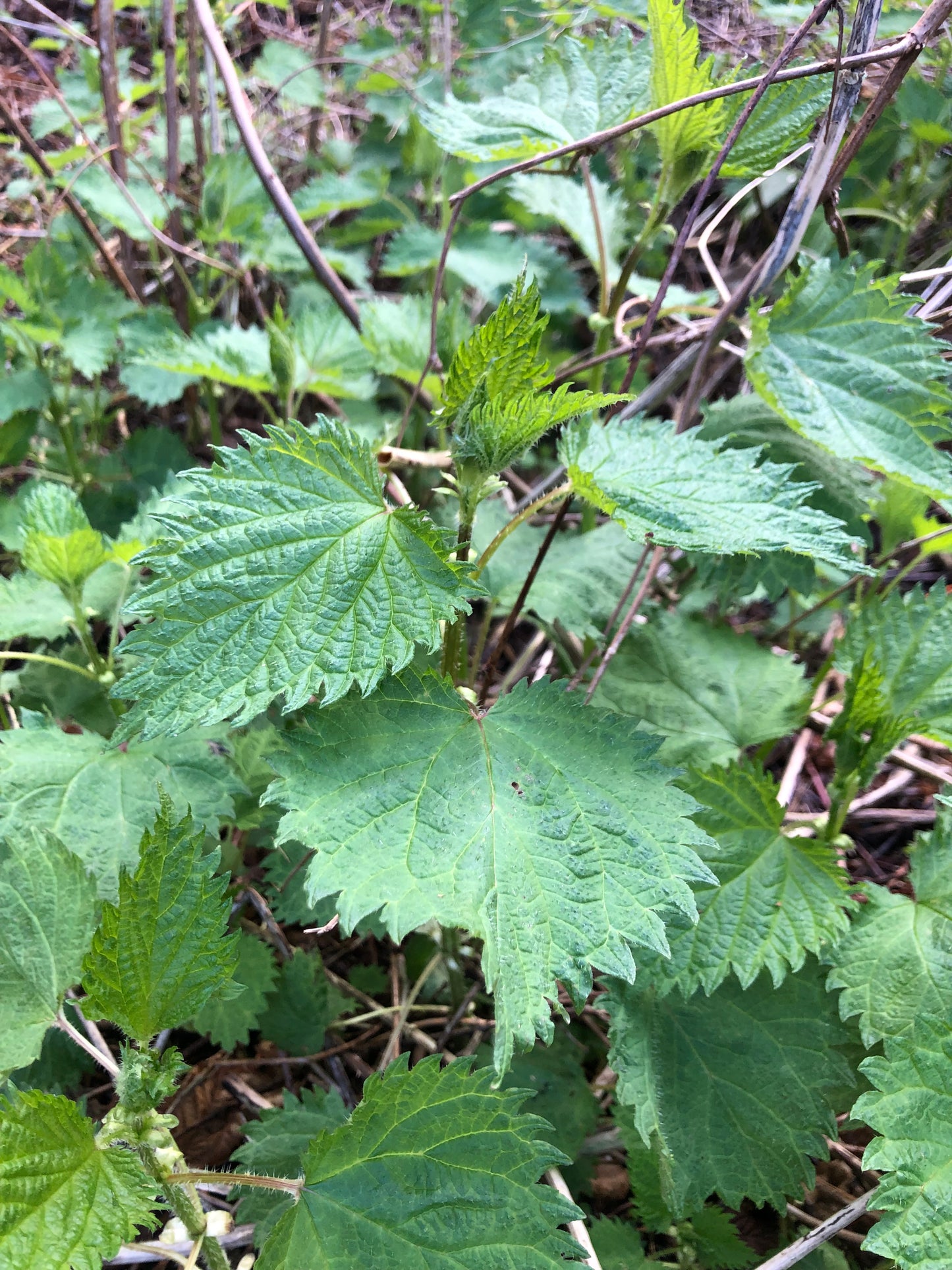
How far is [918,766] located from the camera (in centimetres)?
171

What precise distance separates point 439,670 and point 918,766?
1.11m

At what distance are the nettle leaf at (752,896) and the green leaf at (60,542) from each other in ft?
3.34

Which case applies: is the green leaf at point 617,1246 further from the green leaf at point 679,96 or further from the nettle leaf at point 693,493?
the green leaf at point 679,96

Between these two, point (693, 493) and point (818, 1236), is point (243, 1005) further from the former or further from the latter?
point (693, 493)

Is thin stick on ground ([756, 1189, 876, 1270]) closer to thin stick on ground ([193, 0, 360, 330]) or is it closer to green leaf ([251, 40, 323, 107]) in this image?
thin stick on ground ([193, 0, 360, 330])

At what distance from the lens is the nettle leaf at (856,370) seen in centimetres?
129

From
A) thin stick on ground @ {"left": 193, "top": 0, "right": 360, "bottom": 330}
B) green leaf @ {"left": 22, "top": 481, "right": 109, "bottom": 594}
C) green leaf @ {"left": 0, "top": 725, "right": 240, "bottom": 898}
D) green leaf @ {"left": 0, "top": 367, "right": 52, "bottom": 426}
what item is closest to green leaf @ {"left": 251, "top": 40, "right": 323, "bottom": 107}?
thin stick on ground @ {"left": 193, "top": 0, "right": 360, "bottom": 330}

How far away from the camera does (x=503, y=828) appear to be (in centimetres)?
98

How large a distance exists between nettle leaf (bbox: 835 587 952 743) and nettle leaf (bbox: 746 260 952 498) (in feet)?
0.76

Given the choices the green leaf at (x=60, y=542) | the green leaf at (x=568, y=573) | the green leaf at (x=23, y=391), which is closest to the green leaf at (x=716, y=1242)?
the green leaf at (x=568, y=573)

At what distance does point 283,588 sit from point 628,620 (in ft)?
2.24

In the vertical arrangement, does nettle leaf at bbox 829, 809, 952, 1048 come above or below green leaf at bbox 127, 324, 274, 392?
below

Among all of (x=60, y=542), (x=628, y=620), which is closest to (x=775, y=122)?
(x=628, y=620)

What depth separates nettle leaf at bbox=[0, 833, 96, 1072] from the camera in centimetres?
101
